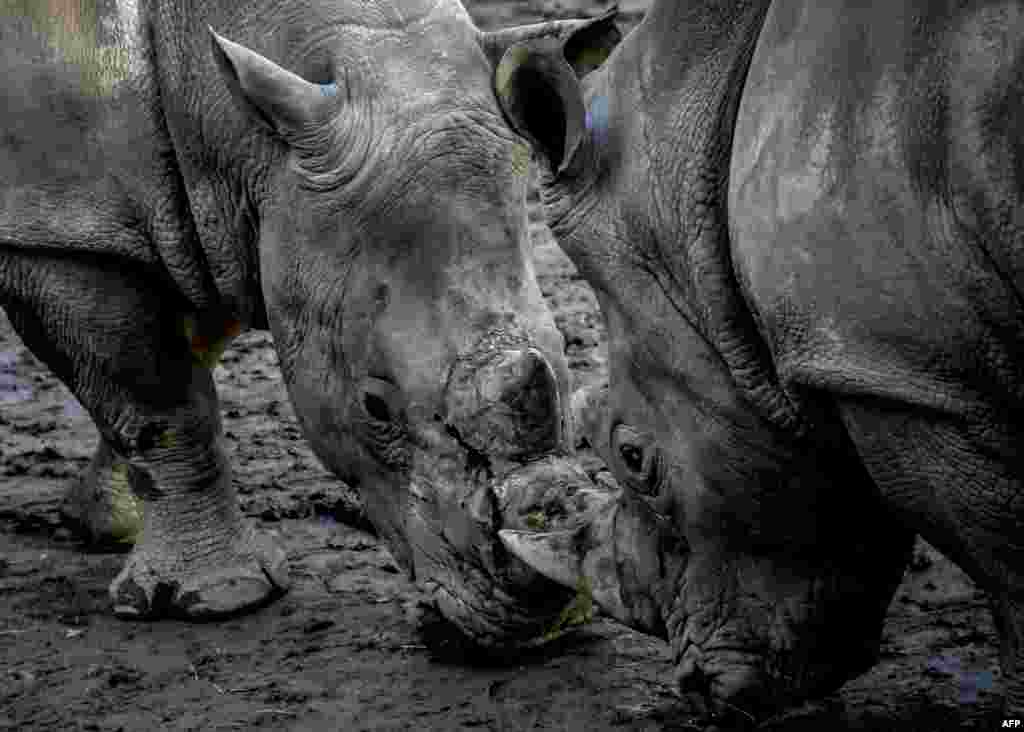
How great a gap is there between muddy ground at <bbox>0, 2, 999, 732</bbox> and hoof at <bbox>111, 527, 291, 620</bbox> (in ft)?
0.15

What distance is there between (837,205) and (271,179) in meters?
1.96

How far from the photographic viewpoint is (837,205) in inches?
106

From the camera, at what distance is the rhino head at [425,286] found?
405 cm

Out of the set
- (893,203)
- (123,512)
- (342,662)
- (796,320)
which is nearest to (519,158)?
(342,662)

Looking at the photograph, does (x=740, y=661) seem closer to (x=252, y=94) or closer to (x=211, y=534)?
(x=252, y=94)

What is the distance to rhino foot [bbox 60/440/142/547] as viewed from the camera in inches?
217

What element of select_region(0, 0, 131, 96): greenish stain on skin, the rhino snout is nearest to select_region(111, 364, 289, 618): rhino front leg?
select_region(0, 0, 131, 96): greenish stain on skin

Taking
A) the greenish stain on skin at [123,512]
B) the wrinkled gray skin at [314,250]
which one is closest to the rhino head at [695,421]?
the wrinkled gray skin at [314,250]

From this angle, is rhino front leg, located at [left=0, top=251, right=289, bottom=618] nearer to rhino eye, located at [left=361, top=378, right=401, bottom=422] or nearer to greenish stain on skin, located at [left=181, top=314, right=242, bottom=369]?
greenish stain on skin, located at [left=181, top=314, right=242, bottom=369]

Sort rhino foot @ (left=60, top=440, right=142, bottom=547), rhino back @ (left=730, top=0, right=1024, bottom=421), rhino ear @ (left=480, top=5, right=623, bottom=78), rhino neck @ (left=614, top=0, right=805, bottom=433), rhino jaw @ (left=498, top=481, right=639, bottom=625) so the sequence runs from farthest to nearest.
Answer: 1. rhino foot @ (left=60, top=440, right=142, bottom=547)
2. rhino ear @ (left=480, top=5, right=623, bottom=78)
3. rhino jaw @ (left=498, top=481, right=639, bottom=625)
4. rhino neck @ (left=614, top=0, right=805, bottom=433)
5. rhino back @ (left=730, top=0, right=1024, bottom=421)

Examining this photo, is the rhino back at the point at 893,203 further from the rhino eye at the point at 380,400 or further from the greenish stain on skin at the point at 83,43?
the greenish stain on skin at the point at 83,43

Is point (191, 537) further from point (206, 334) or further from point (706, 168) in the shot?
point (706, 168)

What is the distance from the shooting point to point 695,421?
3.26 meters

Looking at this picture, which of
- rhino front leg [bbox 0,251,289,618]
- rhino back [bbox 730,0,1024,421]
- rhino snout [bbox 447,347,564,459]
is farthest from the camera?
rhino front leg [bbox 0,251,289,618]
